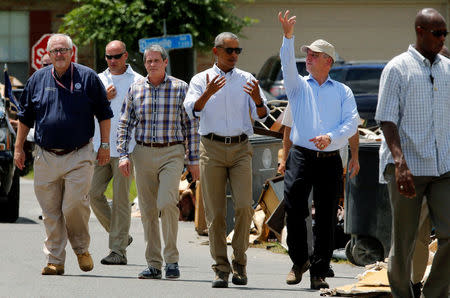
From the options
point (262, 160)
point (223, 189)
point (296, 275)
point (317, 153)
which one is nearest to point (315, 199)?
point (317, 153)

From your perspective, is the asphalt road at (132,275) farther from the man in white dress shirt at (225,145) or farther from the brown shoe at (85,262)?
the man in white dress shirt at (225,145)

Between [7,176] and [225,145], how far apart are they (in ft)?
18.1

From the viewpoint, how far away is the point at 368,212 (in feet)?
34.0

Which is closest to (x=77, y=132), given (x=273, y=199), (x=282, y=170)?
(x=282, y=170)

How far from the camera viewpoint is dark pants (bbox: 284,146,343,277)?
8953 millimetres

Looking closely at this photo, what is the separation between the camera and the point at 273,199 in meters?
12.3

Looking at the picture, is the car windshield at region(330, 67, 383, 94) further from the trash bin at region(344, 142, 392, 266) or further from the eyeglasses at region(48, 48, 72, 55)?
the eyeglasses at region(48, 48, 72, 55)

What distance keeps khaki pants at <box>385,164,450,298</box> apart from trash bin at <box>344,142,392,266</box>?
9.31 ft

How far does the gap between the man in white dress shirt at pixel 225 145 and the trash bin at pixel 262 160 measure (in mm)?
3751

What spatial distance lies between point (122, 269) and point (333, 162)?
2.23m

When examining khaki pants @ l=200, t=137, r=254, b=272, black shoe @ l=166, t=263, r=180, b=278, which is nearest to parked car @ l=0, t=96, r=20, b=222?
black shoe @ l=166, t=263, r=180, b=278

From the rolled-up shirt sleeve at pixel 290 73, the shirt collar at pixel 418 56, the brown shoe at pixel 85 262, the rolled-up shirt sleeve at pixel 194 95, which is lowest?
the brown shoe at pixel 85 262

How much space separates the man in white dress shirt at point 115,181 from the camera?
10.4m

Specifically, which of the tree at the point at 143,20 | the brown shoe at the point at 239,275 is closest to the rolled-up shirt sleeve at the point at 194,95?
the brown shoe at the point at 239,275
